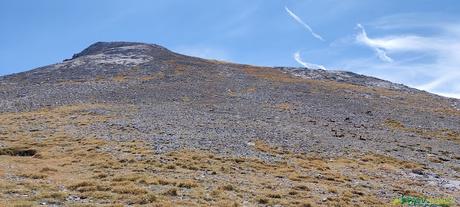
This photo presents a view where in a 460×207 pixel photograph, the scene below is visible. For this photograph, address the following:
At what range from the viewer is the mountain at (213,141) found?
65.9 feet

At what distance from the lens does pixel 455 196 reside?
2344 cm

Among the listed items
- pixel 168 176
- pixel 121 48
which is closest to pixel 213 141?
pixel 168 176

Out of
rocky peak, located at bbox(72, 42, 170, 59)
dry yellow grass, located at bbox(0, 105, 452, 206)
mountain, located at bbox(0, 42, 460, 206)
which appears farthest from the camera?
rocky peak, located at bbox(72, 42, 170, 59)

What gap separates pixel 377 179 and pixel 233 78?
48.3 metres

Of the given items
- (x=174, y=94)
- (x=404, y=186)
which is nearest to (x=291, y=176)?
(x=404, y=186)

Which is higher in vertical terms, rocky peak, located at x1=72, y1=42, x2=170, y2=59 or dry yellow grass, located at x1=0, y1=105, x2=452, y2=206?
rocky peak, located at x1=72, y1=42, x2=170, y2=59

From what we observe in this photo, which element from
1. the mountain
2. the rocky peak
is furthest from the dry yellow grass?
the rocky peak

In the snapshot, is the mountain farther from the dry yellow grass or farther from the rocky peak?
the rocky peak

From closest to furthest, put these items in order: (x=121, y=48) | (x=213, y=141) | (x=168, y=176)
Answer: (x=168, y=176)
(x=213, y=141)
(x=121, y=48)

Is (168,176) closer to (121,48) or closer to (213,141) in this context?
(213,141)

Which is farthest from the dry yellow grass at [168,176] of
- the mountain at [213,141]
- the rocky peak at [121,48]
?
the rocky peak at [121,48]

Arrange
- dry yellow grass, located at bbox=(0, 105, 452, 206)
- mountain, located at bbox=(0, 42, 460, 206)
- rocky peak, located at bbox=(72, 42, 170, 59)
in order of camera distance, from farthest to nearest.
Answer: rocky peak, located at bbox=(72, 42, 170, 59)
mountain, located at bbox=(0, 42, 460, 206)
dry yellow grass, located at bbox=(0, 105, 452, 206)

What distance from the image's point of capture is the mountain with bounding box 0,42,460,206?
20078 mm

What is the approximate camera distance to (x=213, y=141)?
33.1m
